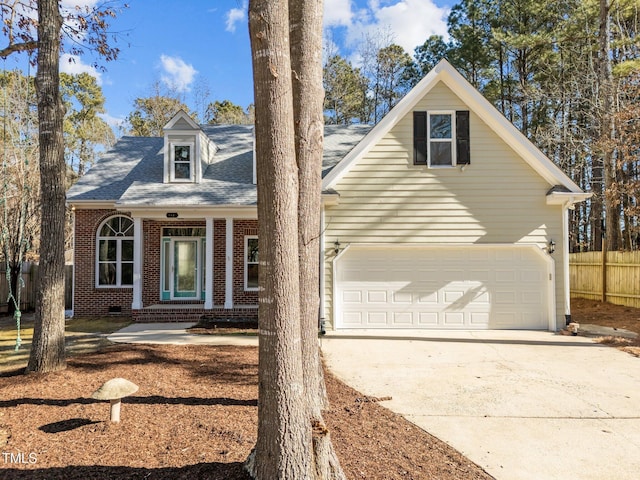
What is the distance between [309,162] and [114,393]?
2754 millimetres

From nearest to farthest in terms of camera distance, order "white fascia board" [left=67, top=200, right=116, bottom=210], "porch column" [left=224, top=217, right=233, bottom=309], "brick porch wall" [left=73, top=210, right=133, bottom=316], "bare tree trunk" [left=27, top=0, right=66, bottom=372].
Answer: "bare tree trunk" [left=27, top=0, right=66, bottom=372]
"porch column" [left=224, top=217, right=233, bottom=309]
"white fascia board" [left=67, top=200, right=116, bottom=210]
"brick porch wall" [left=73, top=210, right=133, bottom=316]

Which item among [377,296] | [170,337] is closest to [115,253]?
[170,337]

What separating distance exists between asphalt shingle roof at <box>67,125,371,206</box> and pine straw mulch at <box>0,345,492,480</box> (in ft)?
22.1

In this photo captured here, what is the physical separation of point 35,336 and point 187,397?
2636mm

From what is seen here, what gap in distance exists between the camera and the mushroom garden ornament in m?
3.82

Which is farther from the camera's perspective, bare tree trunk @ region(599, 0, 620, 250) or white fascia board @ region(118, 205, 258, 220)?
bare tree trunk @ region(599, 0, 620, 250)

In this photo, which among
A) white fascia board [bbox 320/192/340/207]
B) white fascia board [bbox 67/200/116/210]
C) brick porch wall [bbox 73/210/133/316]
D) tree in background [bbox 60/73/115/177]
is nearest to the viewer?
white fascia board [bbox 320/192/340/207]

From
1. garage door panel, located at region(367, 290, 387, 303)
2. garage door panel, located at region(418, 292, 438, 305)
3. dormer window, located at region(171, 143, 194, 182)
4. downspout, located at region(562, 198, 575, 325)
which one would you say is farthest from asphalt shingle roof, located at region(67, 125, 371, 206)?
downspout, located at region(562, 198, 575, 325)

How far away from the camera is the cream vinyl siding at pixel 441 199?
34.0 ft

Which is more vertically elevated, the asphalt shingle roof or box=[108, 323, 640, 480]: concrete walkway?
the asphalt shingle roof

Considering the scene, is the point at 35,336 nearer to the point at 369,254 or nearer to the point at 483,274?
the point at 369,254

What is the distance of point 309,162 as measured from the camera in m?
3.61

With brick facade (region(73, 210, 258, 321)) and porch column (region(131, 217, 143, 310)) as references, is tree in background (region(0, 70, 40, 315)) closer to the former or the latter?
brick facade (region(73, 210, 258, 321))

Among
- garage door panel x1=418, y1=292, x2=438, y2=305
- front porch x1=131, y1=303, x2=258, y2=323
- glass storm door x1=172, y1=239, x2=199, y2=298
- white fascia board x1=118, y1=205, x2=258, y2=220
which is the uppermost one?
white fascia board x1=118, y1=205, x2=258, y2=220
